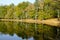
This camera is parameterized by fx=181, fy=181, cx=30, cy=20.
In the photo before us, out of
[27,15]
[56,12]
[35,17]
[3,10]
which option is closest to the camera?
[56,12]

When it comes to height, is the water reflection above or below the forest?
below

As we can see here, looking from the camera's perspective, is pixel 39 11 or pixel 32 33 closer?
pixel 32 33

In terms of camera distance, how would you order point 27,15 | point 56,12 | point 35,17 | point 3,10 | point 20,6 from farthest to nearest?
point 3,10 < point 20,6 < point 27,15 < point 35,17 < point 56,12

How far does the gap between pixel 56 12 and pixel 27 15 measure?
34.6m

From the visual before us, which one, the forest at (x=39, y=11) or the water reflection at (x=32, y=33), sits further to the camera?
the forest at (x=39, y=11)

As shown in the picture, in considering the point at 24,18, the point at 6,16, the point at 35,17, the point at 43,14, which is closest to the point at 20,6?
the point at 6,16

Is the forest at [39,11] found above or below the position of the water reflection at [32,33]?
above

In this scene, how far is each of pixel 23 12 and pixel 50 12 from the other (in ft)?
129

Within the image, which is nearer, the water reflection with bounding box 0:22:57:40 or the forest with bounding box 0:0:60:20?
the water reflection with bounding box 0:22:57:40

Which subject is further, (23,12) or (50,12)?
(23,12)

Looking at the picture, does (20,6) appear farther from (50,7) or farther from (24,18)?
(50,7)

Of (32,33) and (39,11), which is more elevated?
(39,11)

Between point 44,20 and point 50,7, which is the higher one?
point 50,7

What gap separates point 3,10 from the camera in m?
150
